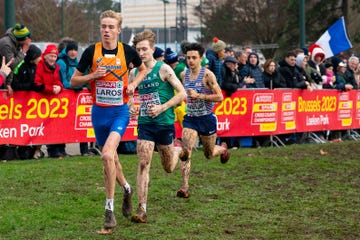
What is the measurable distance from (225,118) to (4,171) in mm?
6527

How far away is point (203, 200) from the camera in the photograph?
1070 cm

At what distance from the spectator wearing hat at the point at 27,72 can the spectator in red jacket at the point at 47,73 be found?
82 mm

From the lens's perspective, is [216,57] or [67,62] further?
[216,57]

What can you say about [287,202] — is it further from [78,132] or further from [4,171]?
[78,132]

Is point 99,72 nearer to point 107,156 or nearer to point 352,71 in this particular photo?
point 107,156

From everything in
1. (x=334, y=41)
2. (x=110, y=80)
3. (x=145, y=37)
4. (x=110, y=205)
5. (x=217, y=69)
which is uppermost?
(x=334, y=41)

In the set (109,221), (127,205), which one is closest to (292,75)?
(127,205)

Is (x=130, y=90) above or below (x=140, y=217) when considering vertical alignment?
above

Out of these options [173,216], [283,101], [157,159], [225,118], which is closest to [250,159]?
[157,159]

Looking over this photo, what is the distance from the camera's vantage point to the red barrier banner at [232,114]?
585 inches

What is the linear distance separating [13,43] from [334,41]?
12203mm

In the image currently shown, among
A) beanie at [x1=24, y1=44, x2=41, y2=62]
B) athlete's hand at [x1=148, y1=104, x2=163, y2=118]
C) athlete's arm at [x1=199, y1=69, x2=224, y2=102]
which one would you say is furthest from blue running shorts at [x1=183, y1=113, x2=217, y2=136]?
beanie at [x1=24, y1=44, x2=41, y2=62]

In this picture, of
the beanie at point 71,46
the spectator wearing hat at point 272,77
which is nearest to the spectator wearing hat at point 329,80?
the spectator wearing hat at point 272,77

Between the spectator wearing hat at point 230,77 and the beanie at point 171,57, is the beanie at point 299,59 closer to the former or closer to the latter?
the spectator wearing hat at point 230,77
